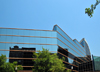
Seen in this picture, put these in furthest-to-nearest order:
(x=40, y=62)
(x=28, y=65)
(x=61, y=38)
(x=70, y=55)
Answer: (x=70, y=55), (x=61, y=38), (x=28, y=65), (x=40, y=62)

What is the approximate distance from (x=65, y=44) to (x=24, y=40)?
1322 centimetres

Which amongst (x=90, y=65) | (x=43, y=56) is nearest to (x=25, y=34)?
(x=43, y=56)

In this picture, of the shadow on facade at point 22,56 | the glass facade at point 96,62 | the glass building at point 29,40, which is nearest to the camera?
the glass facade at point 96,62

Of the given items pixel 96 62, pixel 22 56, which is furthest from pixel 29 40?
pixel 96 62

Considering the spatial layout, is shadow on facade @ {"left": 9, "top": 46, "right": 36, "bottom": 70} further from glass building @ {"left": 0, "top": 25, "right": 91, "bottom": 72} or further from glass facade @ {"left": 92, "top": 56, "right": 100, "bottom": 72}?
glass facade @ {"left": 92, "top": 56, "right": 100, "bottom": 72}

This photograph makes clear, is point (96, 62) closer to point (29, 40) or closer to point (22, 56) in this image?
point (29, 40)

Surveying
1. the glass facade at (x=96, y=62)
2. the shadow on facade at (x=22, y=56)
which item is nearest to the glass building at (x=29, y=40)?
the shadow on facade at (x=22, y=56)

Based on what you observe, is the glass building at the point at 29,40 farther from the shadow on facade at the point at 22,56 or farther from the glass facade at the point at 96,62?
the glass facade at the point at 96,62

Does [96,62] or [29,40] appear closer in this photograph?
[96,62]

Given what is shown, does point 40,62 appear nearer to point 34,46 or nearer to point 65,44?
point 34,46

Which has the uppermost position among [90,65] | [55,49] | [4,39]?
[4,39]

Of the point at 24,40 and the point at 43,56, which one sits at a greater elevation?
the point at 24,40

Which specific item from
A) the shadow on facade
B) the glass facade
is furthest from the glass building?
the glass facade

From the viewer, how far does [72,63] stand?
5191 cm
